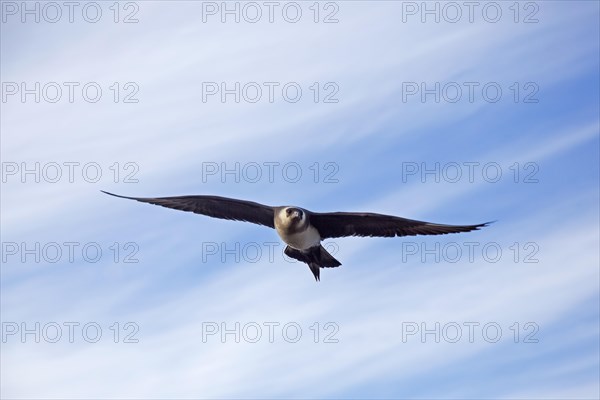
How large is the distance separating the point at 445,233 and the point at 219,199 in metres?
4.94

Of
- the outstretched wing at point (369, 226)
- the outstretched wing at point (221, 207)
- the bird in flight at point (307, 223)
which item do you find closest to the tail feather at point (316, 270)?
the bird in flight at point (307, 223)

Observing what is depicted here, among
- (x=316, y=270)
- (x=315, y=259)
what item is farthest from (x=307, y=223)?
(x=316, y=270)

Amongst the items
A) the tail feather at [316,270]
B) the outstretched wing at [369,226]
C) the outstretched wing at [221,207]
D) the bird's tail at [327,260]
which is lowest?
the tail feather at [316,270]

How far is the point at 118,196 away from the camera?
86.1 ft

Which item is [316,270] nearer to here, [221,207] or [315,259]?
[315,259]

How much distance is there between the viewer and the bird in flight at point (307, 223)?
26.7 metres

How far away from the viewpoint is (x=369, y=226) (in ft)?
89.2

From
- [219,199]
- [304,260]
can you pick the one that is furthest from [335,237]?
[219,199]

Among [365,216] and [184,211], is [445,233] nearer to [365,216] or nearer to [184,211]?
[365,216]

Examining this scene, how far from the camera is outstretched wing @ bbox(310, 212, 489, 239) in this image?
87.5 feet

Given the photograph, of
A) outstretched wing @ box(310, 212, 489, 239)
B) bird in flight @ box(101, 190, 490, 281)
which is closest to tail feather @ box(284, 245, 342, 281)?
bird in flight @ box(101, 190, 490, 281)

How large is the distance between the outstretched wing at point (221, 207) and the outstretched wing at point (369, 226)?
1.19 metres

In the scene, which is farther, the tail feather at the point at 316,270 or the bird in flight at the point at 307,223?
the tail feather at the point at 316,270

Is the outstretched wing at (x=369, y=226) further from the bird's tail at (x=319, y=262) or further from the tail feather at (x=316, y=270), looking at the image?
the tail feather at (x=316, y=270)
